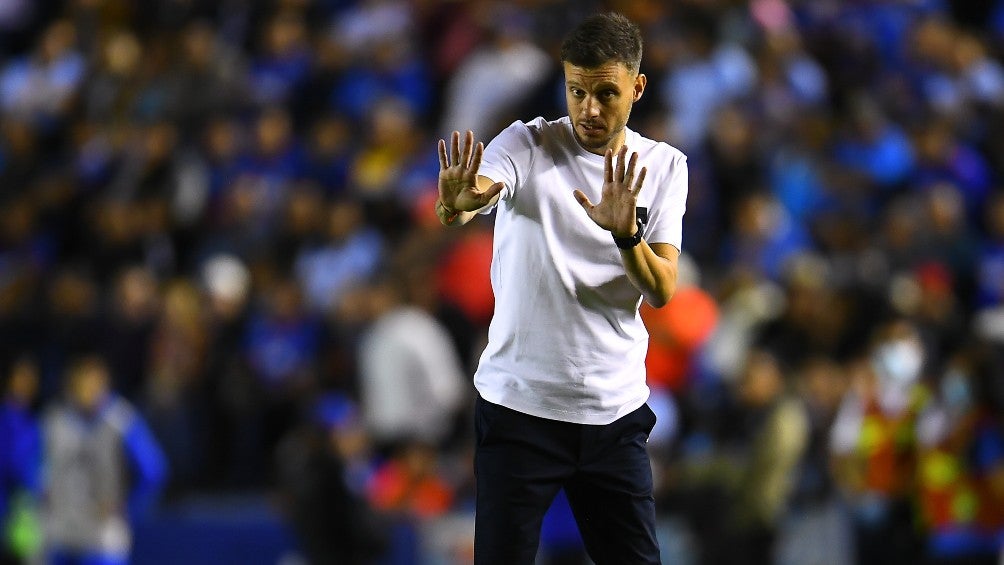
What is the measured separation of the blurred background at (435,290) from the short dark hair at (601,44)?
5.38 m

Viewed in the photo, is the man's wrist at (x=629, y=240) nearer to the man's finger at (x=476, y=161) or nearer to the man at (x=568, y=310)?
the man at (x=568, y=310)

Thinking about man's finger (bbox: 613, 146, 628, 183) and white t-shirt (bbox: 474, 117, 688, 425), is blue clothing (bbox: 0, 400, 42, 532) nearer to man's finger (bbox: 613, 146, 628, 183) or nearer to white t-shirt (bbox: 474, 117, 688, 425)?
white t-shirt (bbox: 474, 117, 688, 425)

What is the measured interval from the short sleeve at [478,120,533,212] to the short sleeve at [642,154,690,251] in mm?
372

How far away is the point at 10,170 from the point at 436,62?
4.06m

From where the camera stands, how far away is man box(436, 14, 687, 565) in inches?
187

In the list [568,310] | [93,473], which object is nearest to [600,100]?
[568,310]

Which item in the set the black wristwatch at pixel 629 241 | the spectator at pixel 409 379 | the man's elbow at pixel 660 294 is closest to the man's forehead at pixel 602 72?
the black wristwatch at pixel 629 241

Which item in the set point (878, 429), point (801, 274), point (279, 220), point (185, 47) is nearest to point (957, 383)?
point (878, 429)

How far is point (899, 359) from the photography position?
33.7 feet

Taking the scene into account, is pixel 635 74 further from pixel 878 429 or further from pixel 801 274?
pixel 801 274

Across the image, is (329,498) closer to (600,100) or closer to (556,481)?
(556,481)

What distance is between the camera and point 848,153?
1244 cm

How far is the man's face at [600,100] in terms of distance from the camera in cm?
469

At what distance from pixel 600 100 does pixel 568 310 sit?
0.62 m
